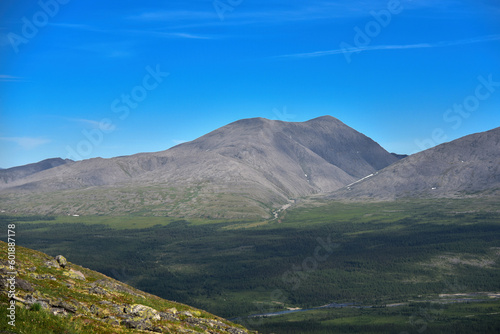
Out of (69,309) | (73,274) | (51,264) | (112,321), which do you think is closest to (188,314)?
(73,274)

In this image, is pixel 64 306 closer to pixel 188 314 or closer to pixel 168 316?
pixel 168 316

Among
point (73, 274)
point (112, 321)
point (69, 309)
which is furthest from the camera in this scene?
point (73, 274)

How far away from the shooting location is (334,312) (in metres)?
159

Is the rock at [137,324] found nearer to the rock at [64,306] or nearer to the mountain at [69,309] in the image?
the mountain at [69,309]

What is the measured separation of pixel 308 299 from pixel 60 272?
137524 mm

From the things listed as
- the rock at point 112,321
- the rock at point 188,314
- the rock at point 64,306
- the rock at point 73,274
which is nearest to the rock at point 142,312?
the rock at point 112,321

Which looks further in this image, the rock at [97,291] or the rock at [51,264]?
the rock at [51,264]

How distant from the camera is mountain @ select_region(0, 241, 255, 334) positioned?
3487cm

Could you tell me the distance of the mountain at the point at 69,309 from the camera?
3487 centimetres

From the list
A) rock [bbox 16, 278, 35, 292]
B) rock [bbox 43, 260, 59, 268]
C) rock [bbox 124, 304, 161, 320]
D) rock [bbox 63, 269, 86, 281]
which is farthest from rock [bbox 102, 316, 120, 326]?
rock [bbox 43, 260, 59, 268]

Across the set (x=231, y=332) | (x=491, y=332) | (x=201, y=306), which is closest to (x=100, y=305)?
(x=231, y=332)

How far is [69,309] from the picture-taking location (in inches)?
1561

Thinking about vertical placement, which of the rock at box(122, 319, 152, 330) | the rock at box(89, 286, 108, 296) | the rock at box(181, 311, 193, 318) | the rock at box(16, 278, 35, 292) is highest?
the rock at box(16, 278, 35, 292)

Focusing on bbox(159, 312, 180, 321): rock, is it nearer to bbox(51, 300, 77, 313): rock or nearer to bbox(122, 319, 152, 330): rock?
bbox(122, 319, 152, 330): rock
